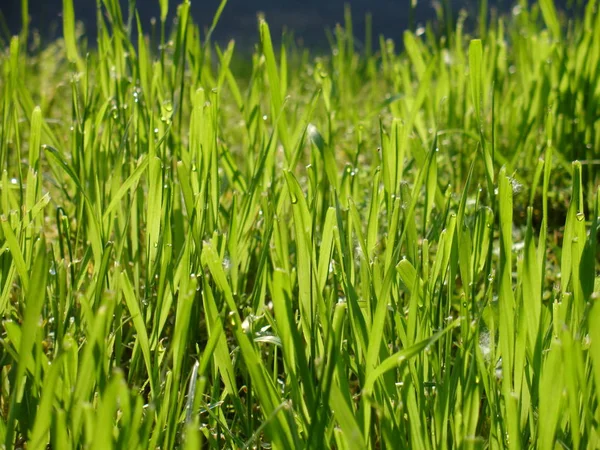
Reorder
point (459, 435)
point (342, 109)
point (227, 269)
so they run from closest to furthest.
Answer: point (459, 435)
point (227, 269)
point (342, 109)

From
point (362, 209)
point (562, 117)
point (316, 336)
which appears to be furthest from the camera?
point (562, 117)

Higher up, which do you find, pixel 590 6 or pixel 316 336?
pixel 590 6

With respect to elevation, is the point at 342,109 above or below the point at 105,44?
below

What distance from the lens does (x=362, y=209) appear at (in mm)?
1419

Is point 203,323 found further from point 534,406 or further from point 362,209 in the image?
point 534,406

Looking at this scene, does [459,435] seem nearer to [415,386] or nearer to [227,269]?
[415,386]

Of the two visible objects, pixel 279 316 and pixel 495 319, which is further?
pixel 495 319

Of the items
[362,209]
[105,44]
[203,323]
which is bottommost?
[203,323]

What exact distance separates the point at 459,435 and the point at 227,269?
42 cm

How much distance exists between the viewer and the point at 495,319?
778 mm

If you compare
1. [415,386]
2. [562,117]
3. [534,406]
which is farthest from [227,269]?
[562,117]

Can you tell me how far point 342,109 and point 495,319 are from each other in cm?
156

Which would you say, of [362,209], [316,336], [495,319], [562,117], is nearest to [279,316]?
[316,336]

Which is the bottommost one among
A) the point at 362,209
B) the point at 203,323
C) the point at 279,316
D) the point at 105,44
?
the point at 203,323
